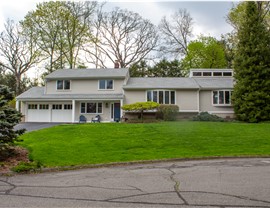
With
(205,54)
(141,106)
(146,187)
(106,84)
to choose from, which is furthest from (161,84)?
(146,187)

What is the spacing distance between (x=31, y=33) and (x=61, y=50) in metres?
4.84

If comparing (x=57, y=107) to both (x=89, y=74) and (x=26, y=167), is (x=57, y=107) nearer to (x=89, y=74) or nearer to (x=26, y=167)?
(x=89, y=74)

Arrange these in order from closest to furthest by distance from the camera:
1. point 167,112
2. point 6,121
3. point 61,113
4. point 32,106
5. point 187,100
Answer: point 6,121 → point 167,112 → point 187,100 → point 61,113 → point 32,106

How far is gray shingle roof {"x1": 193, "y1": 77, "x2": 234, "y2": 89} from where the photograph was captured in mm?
27852

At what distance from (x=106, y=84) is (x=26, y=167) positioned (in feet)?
69.3

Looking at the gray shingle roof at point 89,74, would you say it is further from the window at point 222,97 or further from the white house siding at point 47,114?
the window at point 222,97

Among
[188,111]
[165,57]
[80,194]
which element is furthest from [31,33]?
[80,194]

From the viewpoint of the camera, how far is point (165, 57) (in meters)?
45.6

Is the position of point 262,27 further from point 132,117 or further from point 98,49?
point 98,49

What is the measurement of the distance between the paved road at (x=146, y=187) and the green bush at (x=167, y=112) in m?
15.9

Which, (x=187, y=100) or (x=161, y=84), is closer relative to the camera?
(x=187, y=100)

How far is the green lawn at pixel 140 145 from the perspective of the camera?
35.5 feet

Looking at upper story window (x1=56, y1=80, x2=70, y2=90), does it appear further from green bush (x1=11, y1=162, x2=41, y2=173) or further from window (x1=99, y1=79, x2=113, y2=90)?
green bush (x1=11, y1=162, x2=41, y2=173)

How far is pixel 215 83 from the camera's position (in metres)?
29.3
